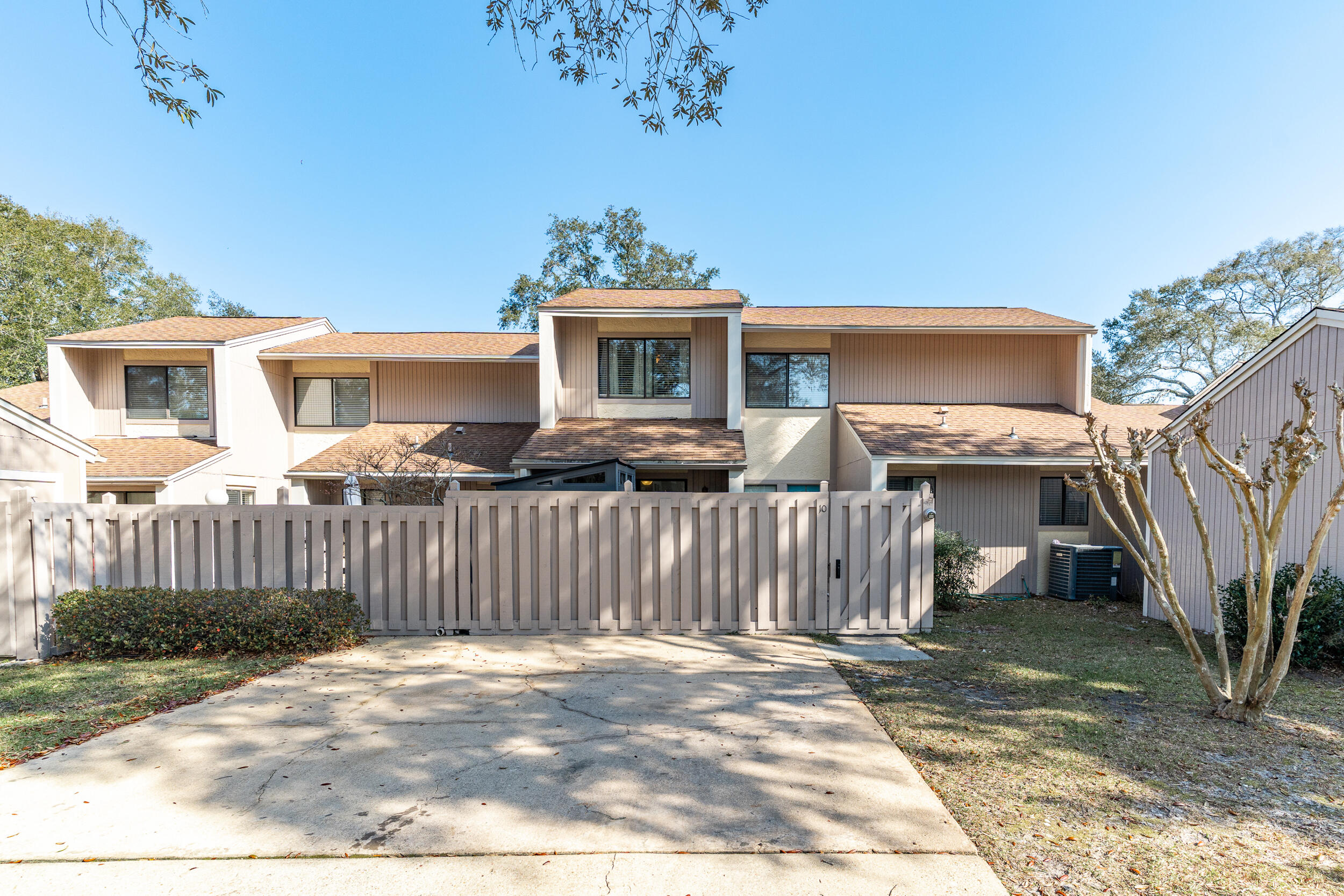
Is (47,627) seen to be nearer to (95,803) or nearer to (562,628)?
(95,803)

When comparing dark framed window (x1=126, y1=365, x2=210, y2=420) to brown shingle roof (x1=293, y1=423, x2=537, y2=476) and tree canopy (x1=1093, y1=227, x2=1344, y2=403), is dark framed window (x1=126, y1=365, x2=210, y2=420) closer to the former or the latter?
brown shingle roof (x1=293, y1=423, x2=537, y2=476)

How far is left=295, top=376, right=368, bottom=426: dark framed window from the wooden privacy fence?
9.70m

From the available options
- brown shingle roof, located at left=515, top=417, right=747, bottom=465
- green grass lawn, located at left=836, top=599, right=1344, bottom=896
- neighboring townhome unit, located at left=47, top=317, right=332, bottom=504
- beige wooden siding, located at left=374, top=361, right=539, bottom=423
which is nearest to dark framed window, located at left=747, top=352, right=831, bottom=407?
brown shingle roof, located at left=515, top=417, right=747, bottom=465

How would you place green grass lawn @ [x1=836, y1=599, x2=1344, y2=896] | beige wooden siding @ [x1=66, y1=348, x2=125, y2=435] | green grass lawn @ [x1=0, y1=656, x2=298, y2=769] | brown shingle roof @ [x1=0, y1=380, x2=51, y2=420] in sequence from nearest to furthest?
1. green grass lawn @ [x1=836, y1=599, x2=1344, y2=896]
2. green grass lawn @ [x1=0, y1=656, x2=298, y2=769]
3. beige wooden siding @ [x1=66, y1=348, x2=125, y2=435]
4. brown shingle roof @ [x1=0, y1=380, x2=51, y2=420]

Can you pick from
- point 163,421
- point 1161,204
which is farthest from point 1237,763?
point 163,421

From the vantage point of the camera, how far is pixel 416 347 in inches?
647

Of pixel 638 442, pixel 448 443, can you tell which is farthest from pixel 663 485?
pixel 448 443

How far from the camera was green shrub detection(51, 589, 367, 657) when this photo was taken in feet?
21.2

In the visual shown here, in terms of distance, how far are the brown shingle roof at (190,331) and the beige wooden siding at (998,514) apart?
1689 cm

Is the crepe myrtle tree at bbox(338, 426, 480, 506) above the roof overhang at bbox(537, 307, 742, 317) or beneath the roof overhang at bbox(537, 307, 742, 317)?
beneath

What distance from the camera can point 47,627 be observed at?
260 inches

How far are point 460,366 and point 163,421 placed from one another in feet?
23.7

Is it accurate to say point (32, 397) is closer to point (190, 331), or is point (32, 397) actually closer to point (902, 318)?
point (190, 331)

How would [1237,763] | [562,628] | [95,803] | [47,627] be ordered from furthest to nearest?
[562,628]
[47,627]
[1237,763]
[95,803]
